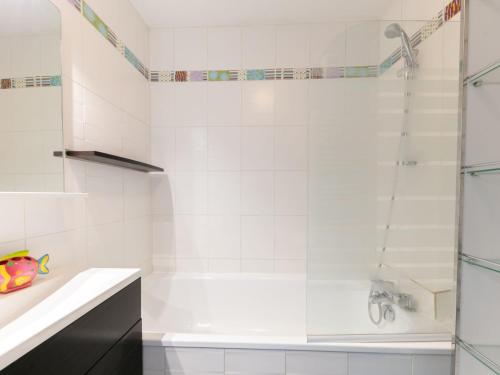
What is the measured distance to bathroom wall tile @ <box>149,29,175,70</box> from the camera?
2.10m

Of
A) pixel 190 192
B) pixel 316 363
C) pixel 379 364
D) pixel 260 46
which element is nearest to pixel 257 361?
pixel 316 363

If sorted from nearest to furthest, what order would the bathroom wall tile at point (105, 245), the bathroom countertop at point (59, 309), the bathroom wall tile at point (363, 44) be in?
1. the bathroom countertop at point (59, 309)
2. the bathroom wall tile at point (363, 44)
3. the bathroom wall tile at point (105, 245)

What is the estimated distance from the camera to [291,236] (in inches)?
83.4

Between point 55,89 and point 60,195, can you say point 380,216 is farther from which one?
point 55,89

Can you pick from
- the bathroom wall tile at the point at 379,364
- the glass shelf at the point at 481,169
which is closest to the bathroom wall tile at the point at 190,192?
the bathroom wall tile at the point at 379,364

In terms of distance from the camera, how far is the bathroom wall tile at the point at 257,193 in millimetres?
2111

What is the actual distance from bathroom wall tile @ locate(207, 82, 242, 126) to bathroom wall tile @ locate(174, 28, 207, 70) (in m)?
0.18

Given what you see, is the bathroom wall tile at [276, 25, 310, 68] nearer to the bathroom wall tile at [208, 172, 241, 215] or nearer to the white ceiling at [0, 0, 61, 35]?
the bathroom wall tile at [208, 172, 241, 215]

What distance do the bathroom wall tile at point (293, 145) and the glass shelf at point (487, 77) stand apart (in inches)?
51.8

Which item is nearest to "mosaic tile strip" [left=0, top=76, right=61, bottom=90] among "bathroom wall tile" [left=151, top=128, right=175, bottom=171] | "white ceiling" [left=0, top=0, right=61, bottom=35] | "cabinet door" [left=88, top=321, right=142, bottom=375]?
"white ceiling" [left=0, top=0, right=61, bottom=35]

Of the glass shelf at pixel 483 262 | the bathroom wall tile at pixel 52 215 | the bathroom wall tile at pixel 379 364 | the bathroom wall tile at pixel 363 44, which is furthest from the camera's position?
the bathroom wall tile at pixel 363 44

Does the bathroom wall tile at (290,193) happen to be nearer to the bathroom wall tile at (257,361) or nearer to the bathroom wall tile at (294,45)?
the bathroom wall tile at (294,45)

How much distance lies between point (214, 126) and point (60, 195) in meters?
1.27

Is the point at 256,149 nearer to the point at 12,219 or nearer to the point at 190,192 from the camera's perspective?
the point at 190,192
